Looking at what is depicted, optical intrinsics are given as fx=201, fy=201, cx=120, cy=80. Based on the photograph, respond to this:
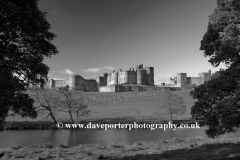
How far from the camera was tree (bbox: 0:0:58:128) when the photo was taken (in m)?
8.30

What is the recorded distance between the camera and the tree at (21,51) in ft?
27.2

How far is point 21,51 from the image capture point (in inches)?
386

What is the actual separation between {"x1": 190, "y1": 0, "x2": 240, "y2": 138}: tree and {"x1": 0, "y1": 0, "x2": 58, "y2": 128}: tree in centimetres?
842

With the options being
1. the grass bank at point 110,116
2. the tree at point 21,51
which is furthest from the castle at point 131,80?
the tree at point 21,51

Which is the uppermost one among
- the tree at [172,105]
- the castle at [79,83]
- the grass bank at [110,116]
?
the castle at [79,83]

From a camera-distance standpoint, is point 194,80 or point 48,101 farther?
point 194,80

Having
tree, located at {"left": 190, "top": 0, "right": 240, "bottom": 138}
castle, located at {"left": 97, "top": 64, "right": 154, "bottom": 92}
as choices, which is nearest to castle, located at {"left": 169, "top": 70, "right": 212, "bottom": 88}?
castle, located at {"left": 97, "top": 64, "right": 154, "bottom": 92}

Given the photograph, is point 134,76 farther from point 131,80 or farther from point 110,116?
point 110,116

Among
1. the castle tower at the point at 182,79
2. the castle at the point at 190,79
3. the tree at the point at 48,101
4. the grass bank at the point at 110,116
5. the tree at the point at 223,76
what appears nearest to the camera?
the tree at the point at 223,76

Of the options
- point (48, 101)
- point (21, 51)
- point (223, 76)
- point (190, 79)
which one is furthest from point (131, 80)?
point (21, 51)

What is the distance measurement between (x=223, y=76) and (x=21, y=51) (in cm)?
1008

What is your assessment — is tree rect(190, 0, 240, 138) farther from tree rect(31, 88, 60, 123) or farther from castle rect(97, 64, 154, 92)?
castle rect(97, 64, 154, 92)

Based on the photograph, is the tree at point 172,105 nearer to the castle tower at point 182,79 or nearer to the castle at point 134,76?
the castle at point 134,76

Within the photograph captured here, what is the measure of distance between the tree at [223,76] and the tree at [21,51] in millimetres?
8422
